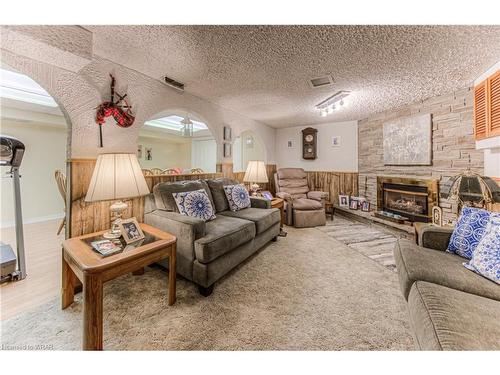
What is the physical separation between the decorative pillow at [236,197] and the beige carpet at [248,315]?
825 mm

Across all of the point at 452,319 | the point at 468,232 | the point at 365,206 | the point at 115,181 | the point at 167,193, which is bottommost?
the point at 452,319

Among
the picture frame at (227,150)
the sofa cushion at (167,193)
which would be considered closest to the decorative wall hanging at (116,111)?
the sofa cushion at (167,193)

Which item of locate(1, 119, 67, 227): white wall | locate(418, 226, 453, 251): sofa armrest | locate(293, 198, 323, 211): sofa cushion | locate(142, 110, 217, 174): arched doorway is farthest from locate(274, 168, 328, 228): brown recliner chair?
locate(1, 119, 67, 227): white wall

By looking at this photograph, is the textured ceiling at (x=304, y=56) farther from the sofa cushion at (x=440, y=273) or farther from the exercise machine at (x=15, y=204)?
the sofa cushion at (x=440, y=273)

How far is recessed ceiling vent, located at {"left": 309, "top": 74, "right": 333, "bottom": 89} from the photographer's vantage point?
217 centimetres

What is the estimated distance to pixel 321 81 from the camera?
225 centimetres

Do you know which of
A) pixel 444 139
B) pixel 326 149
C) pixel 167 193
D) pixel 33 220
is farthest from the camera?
pixel 326 149

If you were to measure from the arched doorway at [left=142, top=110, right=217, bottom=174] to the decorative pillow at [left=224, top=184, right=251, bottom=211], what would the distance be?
3.10m

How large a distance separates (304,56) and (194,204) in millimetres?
1774

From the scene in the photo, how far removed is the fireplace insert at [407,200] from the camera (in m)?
3.06

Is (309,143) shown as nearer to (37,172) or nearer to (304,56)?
(304,56)

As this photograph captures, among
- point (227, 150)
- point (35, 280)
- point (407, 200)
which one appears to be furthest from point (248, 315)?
point (407, 200)
